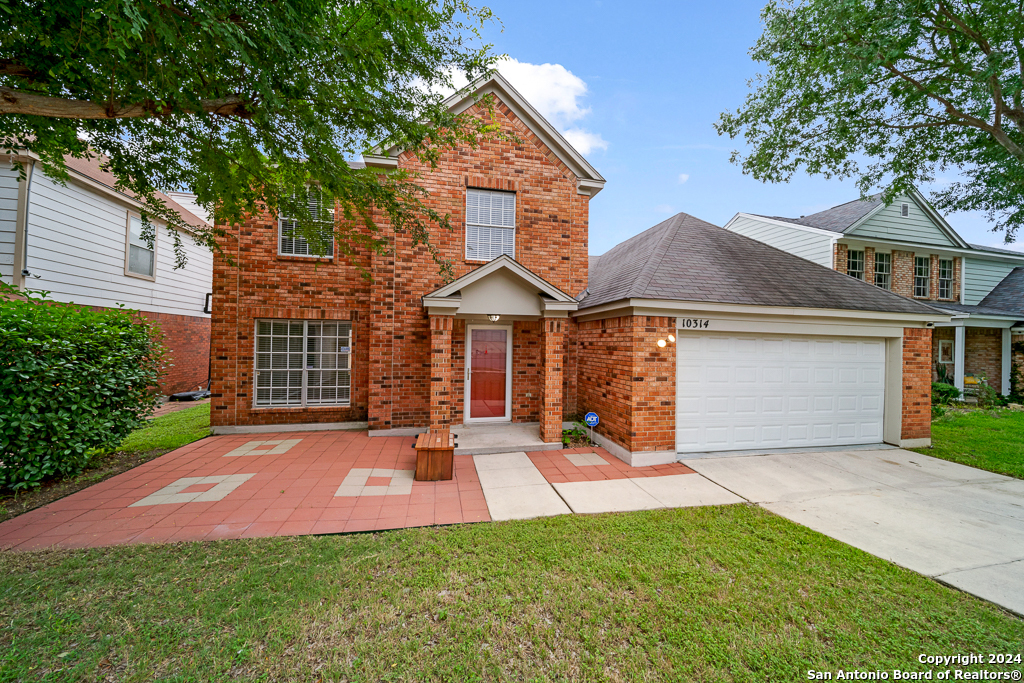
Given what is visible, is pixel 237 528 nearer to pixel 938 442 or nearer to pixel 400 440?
pixel 400 440

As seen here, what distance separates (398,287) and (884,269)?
18054mm

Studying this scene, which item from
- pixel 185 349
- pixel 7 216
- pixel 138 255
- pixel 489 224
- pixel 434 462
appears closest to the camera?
pixel 434 462

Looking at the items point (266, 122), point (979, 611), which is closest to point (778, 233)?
point (979, 611)

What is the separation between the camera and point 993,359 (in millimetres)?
14719

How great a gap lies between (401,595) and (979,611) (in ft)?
15.8

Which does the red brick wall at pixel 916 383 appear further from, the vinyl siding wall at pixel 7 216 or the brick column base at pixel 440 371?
the vinyl siding wall at pixel 7 216

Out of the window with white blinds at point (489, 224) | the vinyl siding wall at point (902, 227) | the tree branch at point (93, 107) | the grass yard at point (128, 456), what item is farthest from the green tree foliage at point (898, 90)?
the grass yard at point (128, 456)

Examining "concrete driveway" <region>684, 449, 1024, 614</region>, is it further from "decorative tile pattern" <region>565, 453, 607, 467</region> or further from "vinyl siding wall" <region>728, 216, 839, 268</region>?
"vinyl siding wall" <region>728, 216, 839, 268</region>

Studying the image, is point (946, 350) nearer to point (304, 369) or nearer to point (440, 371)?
point (440, 371)

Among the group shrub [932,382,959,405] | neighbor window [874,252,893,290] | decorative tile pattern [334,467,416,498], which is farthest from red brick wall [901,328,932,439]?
decorative tile pattern [334,467,416,498]

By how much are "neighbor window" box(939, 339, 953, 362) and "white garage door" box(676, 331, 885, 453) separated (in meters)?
11.2

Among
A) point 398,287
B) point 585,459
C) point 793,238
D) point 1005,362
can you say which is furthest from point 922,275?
point 398,287

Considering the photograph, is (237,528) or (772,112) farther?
(772,112)

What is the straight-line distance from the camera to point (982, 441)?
837 cm
